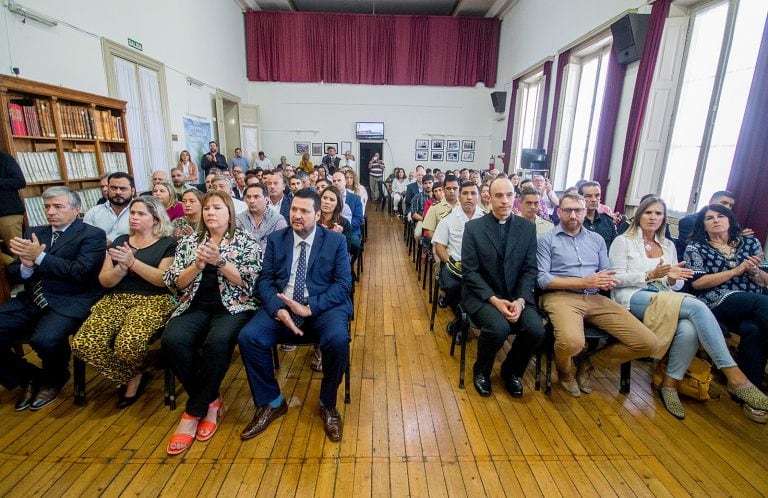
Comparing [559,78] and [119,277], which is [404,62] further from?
[119,277]

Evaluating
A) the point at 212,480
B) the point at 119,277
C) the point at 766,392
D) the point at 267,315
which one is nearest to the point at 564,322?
the point at 766,392

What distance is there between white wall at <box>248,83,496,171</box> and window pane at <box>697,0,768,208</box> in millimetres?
8405

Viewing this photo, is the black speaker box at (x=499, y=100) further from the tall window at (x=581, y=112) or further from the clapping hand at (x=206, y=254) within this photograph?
the clapping hand at (x=206, y=254)

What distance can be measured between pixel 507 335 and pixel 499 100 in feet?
33.7

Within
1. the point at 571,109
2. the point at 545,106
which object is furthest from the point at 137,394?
the point at 545,106

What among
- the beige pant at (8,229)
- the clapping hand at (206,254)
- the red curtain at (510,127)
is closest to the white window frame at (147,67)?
the beige pant at (8,229)

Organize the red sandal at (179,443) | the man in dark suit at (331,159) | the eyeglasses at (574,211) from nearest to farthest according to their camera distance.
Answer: the red sandal at (179,443), the eyeglasses at (574,211), the man in dark suit at (331,159)

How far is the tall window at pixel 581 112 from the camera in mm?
6336

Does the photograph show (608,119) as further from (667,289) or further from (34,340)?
(34,340)

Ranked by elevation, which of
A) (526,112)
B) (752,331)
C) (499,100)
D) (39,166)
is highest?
(499,100)

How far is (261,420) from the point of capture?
212 centimetres

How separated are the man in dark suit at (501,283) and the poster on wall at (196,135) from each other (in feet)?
22.9

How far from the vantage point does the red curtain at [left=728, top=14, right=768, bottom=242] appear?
10.7 ft

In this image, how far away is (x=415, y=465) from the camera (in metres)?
1.91
